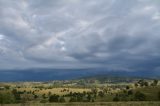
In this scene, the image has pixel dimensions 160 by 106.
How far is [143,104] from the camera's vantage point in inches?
1860

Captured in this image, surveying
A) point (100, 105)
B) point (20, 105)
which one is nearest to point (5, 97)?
point (20, 105)

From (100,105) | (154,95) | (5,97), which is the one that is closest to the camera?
(100,105)

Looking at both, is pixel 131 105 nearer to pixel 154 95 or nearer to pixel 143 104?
pixel 143 104

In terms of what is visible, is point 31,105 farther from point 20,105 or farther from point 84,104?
point 84,104

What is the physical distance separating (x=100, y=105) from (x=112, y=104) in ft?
5.50

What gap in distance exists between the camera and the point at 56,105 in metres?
47.5

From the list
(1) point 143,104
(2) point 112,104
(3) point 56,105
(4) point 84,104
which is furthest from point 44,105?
(1) point 143,104

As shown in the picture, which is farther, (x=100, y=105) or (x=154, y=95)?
(x=154, y=95)

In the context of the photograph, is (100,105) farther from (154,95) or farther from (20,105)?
(154,95)

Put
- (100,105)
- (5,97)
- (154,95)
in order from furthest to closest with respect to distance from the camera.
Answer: (154,95), (5,97), (100,105)

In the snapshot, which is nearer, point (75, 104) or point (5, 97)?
point (75, 104)

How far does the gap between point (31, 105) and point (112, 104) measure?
10556 mm

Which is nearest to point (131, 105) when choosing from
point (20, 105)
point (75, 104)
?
point (75, 104)

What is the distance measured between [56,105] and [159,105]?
44.1 ft
